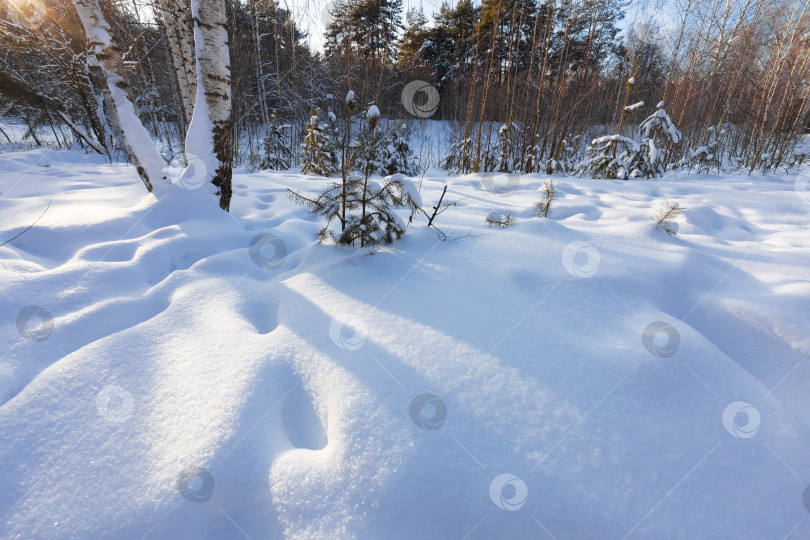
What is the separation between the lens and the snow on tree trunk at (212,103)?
2719 millimetres

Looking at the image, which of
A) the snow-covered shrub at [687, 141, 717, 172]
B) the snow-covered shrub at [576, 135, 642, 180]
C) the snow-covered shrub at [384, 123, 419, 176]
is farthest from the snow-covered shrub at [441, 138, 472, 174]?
the snow-covered shrub at [687, 141, 717, 172]

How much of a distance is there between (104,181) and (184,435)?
18.4ft

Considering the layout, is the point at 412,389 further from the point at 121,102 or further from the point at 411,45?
the point at 411,45

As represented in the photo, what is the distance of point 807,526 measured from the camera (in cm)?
85

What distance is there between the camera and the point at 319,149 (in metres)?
7.33

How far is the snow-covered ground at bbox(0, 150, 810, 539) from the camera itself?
91 cm

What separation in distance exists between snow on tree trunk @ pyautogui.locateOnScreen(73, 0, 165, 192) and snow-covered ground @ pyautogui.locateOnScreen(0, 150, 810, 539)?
106 centimetres

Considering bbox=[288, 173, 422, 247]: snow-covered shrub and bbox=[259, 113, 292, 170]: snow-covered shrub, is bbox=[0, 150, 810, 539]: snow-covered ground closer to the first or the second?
bbox=[288, 173, 422, 247]: snow-covered shrub

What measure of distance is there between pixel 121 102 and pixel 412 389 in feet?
13.0


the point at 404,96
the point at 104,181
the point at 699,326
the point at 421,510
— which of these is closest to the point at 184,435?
the point at 421,510

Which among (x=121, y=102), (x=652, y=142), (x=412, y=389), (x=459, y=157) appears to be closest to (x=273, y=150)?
(x=459, y=157)

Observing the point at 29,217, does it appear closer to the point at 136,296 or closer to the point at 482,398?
the point at 136,296

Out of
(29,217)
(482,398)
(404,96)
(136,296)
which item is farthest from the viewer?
(404,96)

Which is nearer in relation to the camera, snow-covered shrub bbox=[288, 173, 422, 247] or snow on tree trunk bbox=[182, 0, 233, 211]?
snow-covered shrub bbox=[288, 173, 422, 247]
